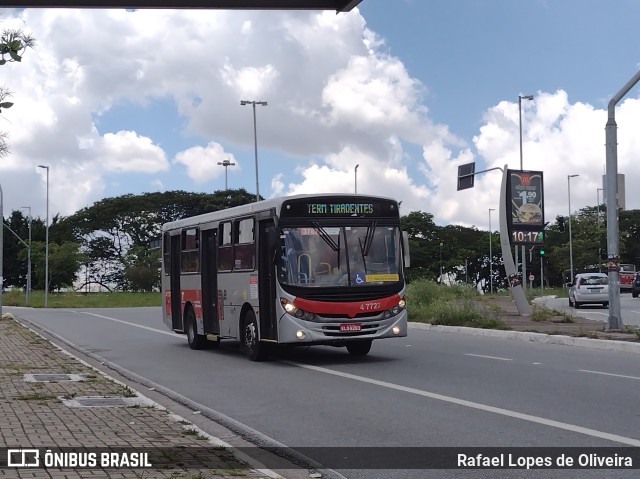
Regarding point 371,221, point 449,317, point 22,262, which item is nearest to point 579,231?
point 22,262

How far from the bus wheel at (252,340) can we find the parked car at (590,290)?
1016 inches

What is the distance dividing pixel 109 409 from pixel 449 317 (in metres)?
17.3

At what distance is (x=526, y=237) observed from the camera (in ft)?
101

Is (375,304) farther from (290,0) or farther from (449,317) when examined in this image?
(449,317)

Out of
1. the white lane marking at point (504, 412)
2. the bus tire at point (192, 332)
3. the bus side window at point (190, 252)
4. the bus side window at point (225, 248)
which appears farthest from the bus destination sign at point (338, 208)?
the bus tire at point (192, 332)

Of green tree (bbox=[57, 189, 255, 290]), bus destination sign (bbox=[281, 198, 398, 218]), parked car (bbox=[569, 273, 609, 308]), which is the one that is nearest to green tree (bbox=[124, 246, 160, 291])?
green tree (bbox=[57, 189, 255, 290])

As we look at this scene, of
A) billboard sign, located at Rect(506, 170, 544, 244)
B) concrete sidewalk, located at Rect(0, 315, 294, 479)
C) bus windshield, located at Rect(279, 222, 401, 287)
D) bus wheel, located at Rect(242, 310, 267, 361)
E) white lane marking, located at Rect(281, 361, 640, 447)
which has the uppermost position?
billboard sign, located at Rect(506, 170, 544, 244)

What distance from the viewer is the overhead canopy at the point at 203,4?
8.00 metres

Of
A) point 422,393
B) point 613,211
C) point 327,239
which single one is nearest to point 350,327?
point 327,239

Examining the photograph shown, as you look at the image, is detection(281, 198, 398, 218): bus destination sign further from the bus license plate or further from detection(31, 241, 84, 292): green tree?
detection(31, 241, 84, 292): green tree

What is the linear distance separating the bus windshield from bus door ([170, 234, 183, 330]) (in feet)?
21.0

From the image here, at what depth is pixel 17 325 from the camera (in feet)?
102

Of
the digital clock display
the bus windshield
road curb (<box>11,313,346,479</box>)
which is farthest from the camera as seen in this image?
the digital clock display

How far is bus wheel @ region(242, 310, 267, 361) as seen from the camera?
17.1 m
